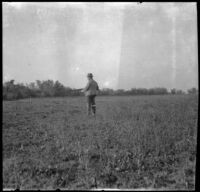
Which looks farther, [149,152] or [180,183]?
[149,152]

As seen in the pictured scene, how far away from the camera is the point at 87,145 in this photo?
5707 mm

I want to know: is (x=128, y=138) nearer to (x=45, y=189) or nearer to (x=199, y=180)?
(x=199, y=180)

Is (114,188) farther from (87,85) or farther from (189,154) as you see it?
(87,85)

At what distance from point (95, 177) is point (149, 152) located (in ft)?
4.92

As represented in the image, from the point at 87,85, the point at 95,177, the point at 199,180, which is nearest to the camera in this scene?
the point at 199,180

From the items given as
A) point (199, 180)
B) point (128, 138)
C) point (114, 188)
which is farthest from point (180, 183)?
point (128, 138)

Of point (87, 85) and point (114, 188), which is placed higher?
point (87, 85)

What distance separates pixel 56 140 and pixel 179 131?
3446 millimetres

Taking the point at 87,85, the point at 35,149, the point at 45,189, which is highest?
the point at 87,85

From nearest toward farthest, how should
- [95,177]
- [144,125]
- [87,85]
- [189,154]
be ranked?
[95,177]
[189,154]
[144,125]
[87,85]

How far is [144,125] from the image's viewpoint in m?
7.29

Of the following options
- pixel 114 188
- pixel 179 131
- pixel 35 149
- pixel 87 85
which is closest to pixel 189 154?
pixel 179 131

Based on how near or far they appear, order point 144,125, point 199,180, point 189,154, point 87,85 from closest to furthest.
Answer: point 199,180
point 189,154
point 144,125
point 87,85

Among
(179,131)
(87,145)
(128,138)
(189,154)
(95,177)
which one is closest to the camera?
(95,177)
